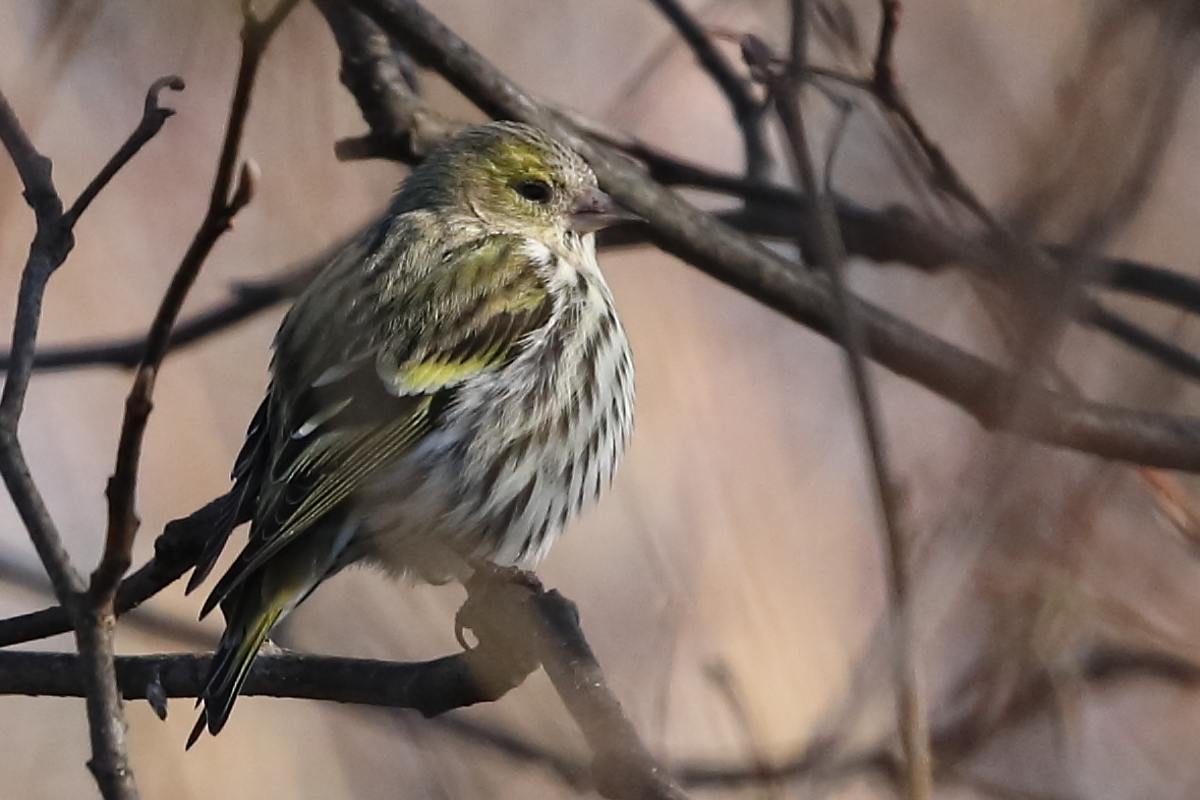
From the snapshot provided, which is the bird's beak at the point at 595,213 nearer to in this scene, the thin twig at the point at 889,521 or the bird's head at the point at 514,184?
the bird's head at the point at 514,184

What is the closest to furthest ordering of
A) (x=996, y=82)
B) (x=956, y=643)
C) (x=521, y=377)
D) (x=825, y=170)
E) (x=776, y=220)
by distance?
(x=825, y=170)
(x=956, y=643)
(x=521, y=377)
(x=776, y=220)
(x=996, y=82)

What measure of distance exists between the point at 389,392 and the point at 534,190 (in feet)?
3.18

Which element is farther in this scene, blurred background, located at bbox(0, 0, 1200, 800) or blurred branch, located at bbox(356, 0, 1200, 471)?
blurred branch, located at bbox(356, 0, 1200, 471)

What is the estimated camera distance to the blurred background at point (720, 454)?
2.58m

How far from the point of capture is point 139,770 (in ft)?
20.7

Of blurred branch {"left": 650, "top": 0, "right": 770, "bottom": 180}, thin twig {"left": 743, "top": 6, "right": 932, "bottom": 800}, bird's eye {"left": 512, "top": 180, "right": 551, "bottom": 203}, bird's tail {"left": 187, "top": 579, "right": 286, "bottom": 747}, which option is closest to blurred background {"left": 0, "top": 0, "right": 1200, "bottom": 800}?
thin twig {"left": 743, "top": 6, "right": 932, "bottom": 800}

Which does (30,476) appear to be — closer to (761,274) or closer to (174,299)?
(174,299)

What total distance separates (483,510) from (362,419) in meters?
0.40

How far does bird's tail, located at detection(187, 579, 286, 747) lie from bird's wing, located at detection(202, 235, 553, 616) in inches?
3.6

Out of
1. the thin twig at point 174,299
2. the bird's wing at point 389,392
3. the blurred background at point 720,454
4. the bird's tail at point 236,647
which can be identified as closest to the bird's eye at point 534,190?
the bird's wing at point 389,392

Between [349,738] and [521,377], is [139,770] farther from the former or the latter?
[521,377]

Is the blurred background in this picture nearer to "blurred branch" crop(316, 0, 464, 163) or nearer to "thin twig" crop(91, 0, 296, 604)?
"blurred branch" crop(316, 0, 464, 163)

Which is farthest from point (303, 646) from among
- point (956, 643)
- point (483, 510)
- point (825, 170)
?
point (825, 170)

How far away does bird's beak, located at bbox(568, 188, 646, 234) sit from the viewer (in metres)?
4.60
